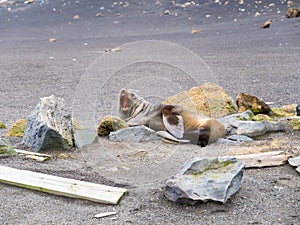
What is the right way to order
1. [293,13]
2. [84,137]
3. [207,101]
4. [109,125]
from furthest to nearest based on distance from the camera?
[293,13], [207,101], [109,125], [84,137]

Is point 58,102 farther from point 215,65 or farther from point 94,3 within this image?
point 94,3

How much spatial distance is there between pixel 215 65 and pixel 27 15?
24.9ft

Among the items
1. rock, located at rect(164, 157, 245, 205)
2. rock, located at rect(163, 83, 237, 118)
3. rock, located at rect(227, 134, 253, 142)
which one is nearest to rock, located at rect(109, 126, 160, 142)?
rock, located at rect(227, 134, 253, 142)

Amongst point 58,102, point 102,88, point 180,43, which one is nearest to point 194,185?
point 58,102

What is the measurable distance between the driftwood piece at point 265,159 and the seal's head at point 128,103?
1042 millimetres

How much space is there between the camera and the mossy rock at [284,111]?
3860 mm

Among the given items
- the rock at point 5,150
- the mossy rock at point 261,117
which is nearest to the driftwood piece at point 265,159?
the mossy rock at point 261,117

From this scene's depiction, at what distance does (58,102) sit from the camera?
3363mm

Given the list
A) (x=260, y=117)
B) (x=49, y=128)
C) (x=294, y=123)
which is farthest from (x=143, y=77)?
(x=49, y=128)

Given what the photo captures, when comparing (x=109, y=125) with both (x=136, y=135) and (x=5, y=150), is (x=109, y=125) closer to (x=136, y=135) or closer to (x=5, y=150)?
(x=136, y=135)

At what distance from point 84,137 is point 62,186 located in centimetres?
75

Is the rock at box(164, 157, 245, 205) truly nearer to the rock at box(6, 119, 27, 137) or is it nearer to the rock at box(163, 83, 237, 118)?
the rock at box(163, 83, 237, 118)

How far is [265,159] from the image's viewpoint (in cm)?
271

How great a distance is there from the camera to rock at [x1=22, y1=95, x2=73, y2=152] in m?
3.04
